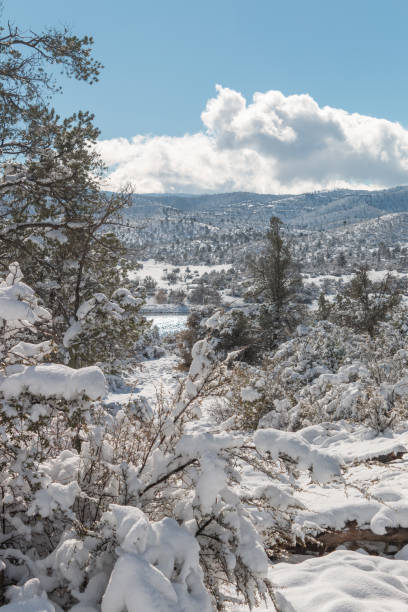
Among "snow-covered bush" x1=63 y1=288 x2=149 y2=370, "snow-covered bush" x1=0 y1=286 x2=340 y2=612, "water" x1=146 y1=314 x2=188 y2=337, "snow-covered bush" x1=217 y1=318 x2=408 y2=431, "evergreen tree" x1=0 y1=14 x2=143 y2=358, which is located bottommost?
"water" x1=146 y1=314 x2=188 y2=337

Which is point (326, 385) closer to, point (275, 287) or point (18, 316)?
point (18, 316)

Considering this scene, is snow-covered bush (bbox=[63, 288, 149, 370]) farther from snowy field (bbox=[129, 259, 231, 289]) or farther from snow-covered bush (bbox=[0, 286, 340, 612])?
snowy field (bbox=[129, 259, 231, 289])

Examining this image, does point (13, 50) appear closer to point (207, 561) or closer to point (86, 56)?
point (86, 56)

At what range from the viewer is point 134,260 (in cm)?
666

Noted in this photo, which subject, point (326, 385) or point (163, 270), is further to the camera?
point (163, 270)

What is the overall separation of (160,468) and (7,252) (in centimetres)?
405

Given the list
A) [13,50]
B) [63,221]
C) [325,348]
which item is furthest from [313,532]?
[325,348]

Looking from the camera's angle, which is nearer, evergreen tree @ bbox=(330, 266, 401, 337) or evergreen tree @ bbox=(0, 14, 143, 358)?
evergreen tree @ bbox=(0, 14, 143, 358)

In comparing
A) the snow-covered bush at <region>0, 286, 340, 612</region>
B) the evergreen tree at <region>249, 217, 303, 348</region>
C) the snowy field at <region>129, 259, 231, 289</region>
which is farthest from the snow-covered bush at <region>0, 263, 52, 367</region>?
the snowy field at <region>129, 259, 231, 289</region>

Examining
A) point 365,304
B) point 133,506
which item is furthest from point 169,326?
point 133,506

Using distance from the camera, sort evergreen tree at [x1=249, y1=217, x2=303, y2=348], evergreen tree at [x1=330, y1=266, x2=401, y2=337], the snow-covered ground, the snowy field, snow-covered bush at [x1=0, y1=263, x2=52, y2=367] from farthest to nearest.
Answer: the snowy field
evergreen tree at [x1=249, y1=217, x2=303, y2=348]
evergreen tree at [x1=330, y1=266, x2=401, y2=337]
the snow-covered ground
snow-covered bush at [x1=0, y1=263, x2=52, y2=367]

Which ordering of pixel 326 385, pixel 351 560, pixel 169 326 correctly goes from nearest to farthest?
pixel 351 560 < pixel 326 385 < pixel 169 326

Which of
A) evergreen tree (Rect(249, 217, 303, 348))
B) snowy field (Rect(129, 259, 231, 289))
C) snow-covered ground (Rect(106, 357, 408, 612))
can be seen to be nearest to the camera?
snow-covered ground (Rect(106, 357, 408, 612))

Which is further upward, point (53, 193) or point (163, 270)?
point (163, 270)
